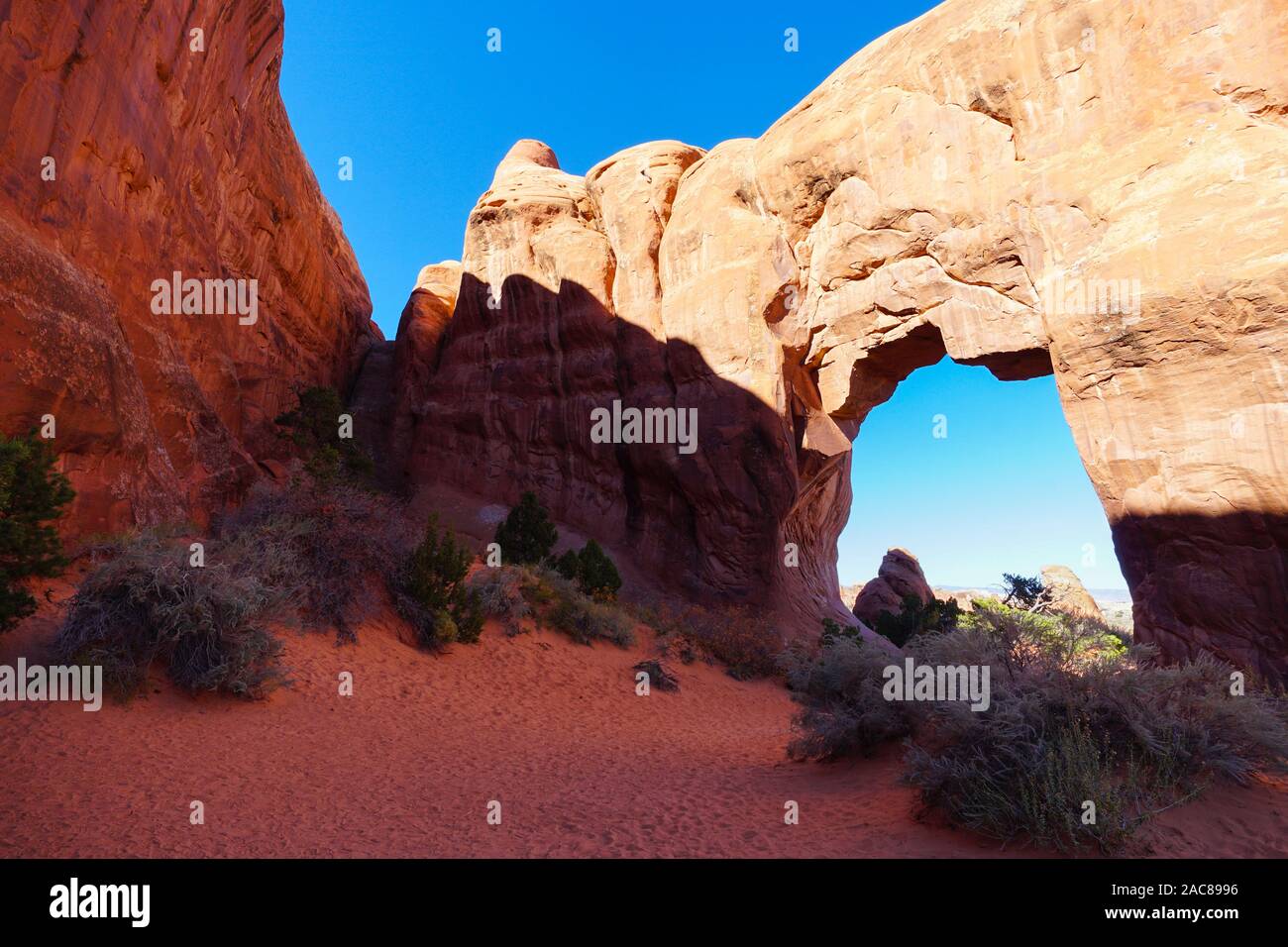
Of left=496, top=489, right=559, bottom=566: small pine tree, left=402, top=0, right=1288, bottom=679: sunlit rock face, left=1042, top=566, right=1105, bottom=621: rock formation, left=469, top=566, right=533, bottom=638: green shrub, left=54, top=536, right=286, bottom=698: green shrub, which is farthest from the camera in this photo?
left=1042, top=566, right=1105, bottom=621: rock formation

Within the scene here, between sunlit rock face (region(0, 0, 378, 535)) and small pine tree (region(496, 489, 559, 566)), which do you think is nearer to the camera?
sunlit rock face (region(0, 0, 378, 535))

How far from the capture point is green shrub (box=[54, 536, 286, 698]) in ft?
24.1

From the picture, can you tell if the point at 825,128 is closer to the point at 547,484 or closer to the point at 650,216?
the point at 650,216

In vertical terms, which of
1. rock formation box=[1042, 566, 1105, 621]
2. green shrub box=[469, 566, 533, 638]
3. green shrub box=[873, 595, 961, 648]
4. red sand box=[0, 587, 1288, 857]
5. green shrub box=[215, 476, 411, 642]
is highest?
green shrub box=[215, 476, 411, 642]

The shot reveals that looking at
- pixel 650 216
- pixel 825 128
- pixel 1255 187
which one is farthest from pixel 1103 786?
pixel 650 216

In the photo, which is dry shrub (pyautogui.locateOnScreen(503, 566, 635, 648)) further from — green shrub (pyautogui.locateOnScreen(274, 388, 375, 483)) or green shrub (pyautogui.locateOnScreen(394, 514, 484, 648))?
green shrub (pyautogui.locateOnScreen(274, 388, 375, 483))

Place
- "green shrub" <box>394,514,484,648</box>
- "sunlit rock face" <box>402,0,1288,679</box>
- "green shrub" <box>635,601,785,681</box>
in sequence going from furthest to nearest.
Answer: "green shrub" <box>635,601,785,681</box> < "green shrub" <box>394,514,484,648</box> < "sunlit rock face" <box>402,0,1288,679</box>

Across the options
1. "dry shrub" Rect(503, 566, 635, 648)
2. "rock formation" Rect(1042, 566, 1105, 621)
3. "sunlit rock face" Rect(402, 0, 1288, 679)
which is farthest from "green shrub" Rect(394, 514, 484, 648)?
"rock formation" Rect(1042, 566, 1105, 621)

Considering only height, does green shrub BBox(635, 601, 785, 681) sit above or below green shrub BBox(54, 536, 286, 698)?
below

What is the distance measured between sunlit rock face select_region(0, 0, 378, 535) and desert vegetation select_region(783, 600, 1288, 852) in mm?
12007

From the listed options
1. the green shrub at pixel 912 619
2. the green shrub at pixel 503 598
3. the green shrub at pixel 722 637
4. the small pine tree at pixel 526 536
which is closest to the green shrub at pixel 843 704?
the green shrub at pixel 503 598

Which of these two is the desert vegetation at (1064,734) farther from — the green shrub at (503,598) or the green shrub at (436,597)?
the green shrub at (503,598)

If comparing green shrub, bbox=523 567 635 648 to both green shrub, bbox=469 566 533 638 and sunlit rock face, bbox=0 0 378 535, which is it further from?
sunlit rock face, bbox=0 0 378 535

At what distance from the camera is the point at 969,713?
18.4ft
